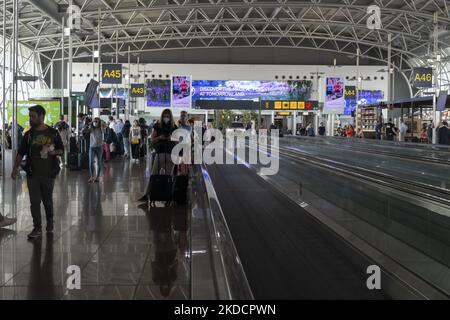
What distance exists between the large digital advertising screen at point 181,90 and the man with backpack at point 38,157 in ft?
99.4

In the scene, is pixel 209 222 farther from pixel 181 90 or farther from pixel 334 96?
pixel 181 90

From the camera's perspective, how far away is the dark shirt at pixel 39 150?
23.5ft

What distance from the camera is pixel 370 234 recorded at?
27.9 feet

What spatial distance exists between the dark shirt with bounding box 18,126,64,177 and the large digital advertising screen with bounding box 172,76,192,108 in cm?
3032

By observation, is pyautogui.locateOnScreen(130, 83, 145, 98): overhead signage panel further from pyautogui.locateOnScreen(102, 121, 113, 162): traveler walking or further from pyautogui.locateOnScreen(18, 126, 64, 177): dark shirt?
pyautogui.locateOnScreen(18, 126, 64, 177): dark shirt

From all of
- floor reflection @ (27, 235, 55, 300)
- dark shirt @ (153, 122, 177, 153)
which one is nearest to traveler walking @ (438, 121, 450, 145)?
dark shirt @ (153, 122, 177, 153)

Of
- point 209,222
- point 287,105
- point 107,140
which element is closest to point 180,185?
point 209,222

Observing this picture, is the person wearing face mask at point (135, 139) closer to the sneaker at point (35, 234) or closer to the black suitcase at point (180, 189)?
the black suitcase at point (180, 189)

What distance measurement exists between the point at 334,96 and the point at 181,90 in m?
10.4

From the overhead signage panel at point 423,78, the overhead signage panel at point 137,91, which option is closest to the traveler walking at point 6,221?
the overhead signage panel at point 423,78

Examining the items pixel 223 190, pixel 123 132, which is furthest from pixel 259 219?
pixel 123 132

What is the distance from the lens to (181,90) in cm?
3741

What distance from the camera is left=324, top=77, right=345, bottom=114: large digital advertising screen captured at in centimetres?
3500
